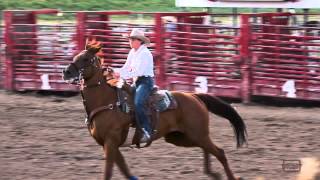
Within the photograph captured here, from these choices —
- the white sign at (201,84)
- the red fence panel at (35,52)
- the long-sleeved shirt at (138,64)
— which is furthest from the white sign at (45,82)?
the long-sleeved shirt at (138,64)

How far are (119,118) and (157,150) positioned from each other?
2.33 m

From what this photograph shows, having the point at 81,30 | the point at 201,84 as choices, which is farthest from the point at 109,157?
the point at 81,30

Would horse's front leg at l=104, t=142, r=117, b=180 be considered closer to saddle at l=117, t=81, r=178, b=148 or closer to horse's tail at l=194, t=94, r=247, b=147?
saddle at l=117, t=81, r=178, b=148

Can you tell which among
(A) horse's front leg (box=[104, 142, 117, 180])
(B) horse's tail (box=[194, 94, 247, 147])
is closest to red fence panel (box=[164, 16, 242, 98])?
(B) horse's tail (box=[194, 94, 247, 147])

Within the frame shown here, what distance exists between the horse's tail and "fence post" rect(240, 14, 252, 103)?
6.06m

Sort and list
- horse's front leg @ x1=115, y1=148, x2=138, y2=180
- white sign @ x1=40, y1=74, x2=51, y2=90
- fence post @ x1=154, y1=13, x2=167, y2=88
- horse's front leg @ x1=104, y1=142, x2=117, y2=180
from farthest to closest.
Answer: white sign @ x1=40, y1=74, x2=51, y2=90
fence post @ x1=154, y1=13, x2=167, y2=88
horse's front leg @ x1=115, y1=148, x2=138, y2=180
horse's front leg @ x1=104, y1=142, x2=117, y2=180

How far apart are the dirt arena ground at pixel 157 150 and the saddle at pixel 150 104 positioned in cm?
67

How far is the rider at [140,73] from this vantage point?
7.75 meters

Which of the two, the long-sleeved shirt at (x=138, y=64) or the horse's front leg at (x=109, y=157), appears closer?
the horse's front leg at (x=109, y=157)

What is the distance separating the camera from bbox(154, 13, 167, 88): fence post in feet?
50.0

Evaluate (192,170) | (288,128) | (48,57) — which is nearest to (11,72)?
(48,57)

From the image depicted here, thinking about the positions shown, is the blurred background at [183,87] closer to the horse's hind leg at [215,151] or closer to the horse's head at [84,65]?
the horse's hind leg at [215,151]

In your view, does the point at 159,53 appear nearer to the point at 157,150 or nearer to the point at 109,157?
the point at 157,150

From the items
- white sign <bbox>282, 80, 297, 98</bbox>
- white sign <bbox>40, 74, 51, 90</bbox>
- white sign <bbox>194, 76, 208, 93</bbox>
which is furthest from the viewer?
white sign <bbox>40, 74, 51, 90</bbox>
